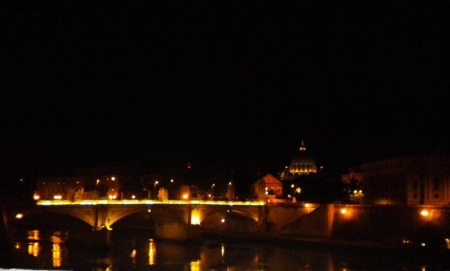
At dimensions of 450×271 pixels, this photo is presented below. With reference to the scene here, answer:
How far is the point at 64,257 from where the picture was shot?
37.7 metres

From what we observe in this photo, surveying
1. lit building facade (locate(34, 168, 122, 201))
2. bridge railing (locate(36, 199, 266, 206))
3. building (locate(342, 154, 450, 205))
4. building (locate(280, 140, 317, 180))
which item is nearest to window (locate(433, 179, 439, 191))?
building (locate(342, 154, 450, 205))

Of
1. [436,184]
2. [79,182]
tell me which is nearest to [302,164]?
[79,182]

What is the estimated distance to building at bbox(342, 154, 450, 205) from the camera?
53125 mm

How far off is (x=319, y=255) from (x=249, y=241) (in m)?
9.25

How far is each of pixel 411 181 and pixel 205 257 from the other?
22.3 meters

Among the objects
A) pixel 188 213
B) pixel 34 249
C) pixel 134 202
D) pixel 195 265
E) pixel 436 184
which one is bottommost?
pixel 195 265

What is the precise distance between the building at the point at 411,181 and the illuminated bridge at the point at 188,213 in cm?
876

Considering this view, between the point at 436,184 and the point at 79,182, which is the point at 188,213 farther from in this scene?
the point at 79,182

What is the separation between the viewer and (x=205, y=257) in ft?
133

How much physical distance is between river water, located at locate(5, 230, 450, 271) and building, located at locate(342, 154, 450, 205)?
529 inches

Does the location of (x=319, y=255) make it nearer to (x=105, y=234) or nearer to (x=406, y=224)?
(x=406, y=224)

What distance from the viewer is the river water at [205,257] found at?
117ft

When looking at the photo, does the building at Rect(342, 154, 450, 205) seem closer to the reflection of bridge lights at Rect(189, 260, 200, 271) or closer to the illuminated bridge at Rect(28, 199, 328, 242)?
A: the illuminated bridge at Rect(28, 199, 328, 242)

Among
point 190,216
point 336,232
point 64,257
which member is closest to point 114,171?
point 190,216
